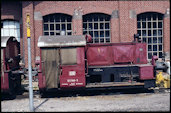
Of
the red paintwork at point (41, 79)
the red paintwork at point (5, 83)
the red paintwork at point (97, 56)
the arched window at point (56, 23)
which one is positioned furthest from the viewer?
the arched window at point (56, 23)

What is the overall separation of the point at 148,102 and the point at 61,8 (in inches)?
379

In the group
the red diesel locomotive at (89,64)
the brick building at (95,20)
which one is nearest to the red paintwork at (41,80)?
the red diesel locomotive at (89,64)

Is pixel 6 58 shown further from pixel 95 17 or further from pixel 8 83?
pixel 95 17

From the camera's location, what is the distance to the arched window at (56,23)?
15.2 meters

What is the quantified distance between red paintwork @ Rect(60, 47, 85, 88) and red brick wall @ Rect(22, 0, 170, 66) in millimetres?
5949

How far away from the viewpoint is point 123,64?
34.3ft

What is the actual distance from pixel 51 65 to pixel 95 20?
23.9 feet

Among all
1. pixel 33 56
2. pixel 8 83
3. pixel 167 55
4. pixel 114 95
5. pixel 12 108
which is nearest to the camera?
pixel 12 108

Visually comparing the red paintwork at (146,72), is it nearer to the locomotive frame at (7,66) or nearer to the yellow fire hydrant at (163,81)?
the yellow fire hydrant at (163,81)

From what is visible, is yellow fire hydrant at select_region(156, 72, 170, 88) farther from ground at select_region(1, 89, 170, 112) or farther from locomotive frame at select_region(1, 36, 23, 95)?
locomotive frame at select_region(1, 36, 23, 95)

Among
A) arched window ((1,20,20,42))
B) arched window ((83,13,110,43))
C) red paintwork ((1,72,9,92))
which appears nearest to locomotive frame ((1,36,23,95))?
red paintwork ((1,72,9,92))

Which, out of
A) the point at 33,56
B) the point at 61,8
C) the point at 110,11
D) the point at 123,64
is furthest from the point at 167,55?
the point at 33,56

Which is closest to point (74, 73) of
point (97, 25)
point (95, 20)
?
point (97, 25)

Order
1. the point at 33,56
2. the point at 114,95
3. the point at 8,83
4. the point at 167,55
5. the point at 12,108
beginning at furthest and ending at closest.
Answer: 1. the point at 167,55
2. the point at 33,56
3. the point at 114,95
4. the point at 8,83
5. the point at 12,108
